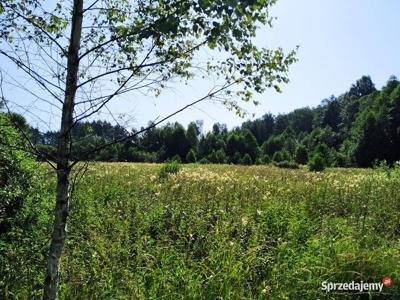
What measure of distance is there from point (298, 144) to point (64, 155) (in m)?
63.3

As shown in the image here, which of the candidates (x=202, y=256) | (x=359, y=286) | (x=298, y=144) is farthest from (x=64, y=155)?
(x=298, y=144)

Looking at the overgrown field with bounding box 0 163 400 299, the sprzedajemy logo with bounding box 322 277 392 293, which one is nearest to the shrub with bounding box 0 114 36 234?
the overgrown field with bounding box 0 163 400 299

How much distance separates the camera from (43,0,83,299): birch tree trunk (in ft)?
8.96

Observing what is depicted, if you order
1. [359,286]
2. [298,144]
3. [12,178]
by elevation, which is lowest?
[359,286]

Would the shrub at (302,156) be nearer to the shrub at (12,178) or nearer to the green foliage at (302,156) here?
the green foliage at (302,156)

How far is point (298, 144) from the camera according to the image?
63375mm

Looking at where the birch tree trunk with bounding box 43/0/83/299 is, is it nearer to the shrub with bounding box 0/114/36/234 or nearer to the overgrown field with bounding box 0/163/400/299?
the overgrown field with bounding box 0/163/400/299

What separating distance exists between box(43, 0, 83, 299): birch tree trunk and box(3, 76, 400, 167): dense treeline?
6.0 inches

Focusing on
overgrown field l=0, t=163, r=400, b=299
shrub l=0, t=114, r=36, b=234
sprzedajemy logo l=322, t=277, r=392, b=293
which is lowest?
sprzedajemy logo l=322, t=277, r=392, b=293

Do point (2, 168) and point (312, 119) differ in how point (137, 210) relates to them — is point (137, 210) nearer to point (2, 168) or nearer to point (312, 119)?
point (2, 168)

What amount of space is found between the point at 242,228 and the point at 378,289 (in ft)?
7.68

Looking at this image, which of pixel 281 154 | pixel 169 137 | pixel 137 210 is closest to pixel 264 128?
pixel 169 137

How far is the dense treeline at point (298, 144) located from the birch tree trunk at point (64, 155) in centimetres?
15

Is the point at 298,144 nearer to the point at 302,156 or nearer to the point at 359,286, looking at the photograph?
the point at 302,156
